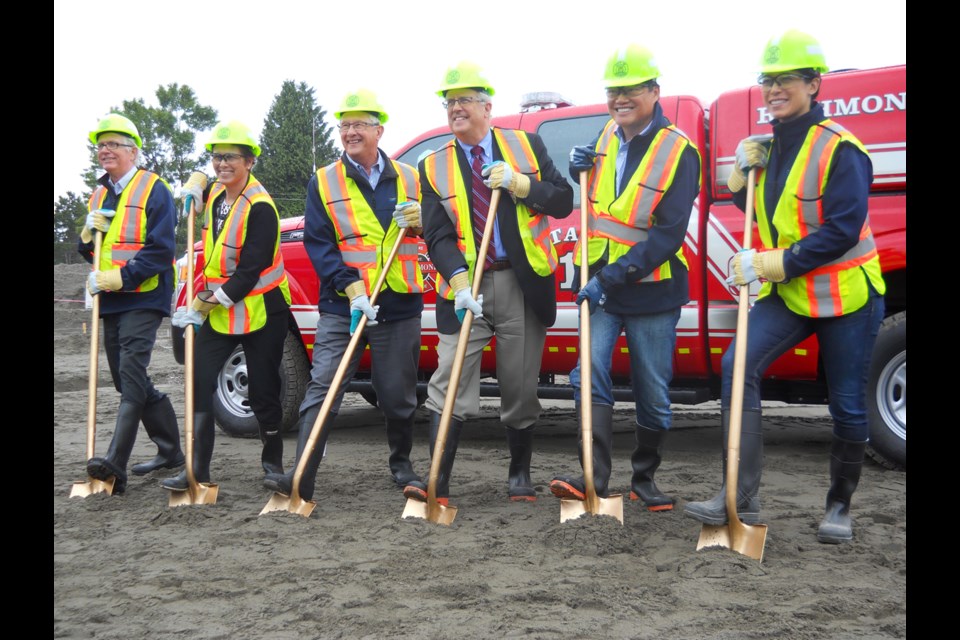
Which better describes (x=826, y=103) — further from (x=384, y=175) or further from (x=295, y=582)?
(x=295, y=582)

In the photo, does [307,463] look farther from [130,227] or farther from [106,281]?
[130,227]

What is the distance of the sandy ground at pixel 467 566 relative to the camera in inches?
127

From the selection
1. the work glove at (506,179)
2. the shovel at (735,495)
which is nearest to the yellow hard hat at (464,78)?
the work glove at (506,179)

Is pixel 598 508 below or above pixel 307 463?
below

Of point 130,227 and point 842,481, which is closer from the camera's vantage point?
point 842,481

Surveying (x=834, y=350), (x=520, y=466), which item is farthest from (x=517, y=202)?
(x=834, y=350)

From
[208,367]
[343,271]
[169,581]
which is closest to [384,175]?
[343,271]

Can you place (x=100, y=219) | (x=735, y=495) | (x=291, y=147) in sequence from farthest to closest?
(x=291, y=147) → (x=100, y=219) → (x=735, y=495)

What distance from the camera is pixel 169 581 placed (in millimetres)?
3736

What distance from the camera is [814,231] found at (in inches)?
160

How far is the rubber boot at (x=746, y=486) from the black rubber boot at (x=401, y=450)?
6.02 ft

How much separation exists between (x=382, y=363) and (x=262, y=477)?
1236mm

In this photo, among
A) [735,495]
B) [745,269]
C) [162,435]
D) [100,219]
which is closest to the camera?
[735,495]

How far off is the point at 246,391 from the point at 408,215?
2.74 m
